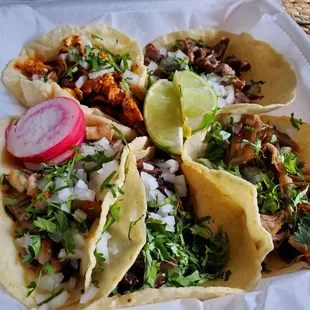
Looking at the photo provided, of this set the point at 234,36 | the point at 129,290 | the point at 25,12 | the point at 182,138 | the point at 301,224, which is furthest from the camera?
the point at 234,36

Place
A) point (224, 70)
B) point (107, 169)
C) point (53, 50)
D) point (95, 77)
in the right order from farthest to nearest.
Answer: point (224, 70) < point (53, 50) < point (95, 77) < point (107, 169)

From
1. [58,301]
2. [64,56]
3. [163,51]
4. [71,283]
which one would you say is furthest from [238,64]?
[58,301]

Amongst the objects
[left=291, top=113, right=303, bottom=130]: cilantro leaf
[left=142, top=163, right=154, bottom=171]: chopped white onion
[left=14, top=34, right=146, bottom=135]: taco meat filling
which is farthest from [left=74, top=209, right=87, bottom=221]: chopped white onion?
[left=291, top=113, right=303, bottom=130]: cilantro leaf

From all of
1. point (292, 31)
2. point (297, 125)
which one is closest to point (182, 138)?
point (297, 125)

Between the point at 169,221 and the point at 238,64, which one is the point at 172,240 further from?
→ the point at 238,64

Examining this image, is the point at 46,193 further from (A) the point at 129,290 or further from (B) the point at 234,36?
(B) the point at 234,36

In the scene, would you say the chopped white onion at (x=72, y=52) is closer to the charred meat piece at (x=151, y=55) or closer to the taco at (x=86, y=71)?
the taco at (x=86, y=71)

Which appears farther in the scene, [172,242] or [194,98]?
[194,98]

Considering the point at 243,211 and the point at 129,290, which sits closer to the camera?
the point at 129,290
